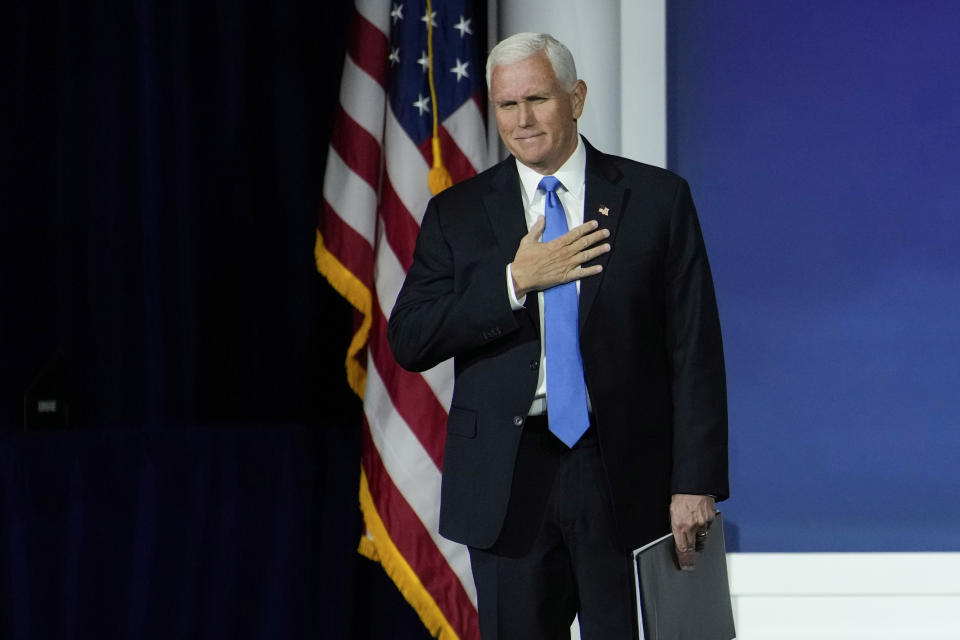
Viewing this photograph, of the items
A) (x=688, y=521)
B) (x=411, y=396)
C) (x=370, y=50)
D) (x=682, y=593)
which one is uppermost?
(x=370, y=50)

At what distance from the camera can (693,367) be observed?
1771mm

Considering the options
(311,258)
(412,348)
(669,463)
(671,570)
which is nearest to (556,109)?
(412,348)

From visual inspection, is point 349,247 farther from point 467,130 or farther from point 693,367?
point 693,367

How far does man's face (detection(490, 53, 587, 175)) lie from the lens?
179cm

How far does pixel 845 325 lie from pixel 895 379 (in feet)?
0.67

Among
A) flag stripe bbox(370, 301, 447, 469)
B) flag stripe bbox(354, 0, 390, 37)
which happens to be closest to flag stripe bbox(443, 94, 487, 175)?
flag stripe bbox(354, 0, 390, 37)

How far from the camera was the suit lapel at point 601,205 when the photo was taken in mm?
1746

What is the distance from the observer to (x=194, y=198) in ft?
9.35

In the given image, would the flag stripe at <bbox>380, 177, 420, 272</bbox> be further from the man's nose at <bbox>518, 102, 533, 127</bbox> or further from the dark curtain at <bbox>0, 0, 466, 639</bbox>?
the man's nose at <bbox>518, 102, 533, 127</bbox>

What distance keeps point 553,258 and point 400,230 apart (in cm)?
118

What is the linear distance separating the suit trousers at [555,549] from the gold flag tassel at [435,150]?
114 centimetres

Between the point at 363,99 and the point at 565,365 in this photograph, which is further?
the point at 363,99

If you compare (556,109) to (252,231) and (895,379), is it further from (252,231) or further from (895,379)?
(895,379)

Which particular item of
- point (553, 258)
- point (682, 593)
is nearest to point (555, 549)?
point (682, 593)
